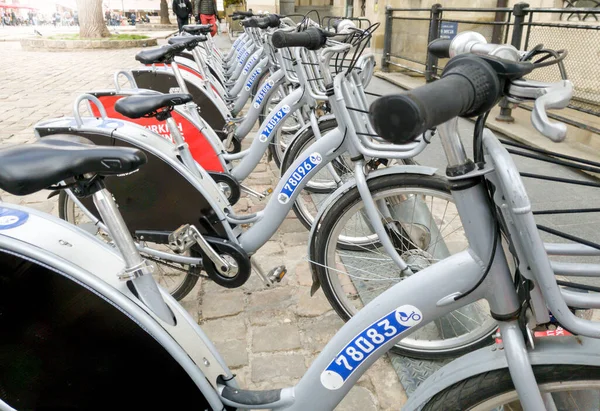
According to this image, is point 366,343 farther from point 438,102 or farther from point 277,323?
point 277,323

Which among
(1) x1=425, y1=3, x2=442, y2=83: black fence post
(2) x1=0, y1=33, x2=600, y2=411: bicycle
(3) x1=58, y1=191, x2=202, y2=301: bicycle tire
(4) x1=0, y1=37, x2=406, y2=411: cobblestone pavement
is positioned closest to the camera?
(2) x1=0, y1=33, x2=600, y2=411: bicycle

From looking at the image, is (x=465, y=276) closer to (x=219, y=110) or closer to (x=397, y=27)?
(x=219, y=110)

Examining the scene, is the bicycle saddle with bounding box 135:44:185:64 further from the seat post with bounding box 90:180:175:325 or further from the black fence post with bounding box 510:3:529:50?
the black fence post with bounding box 510:3:529:50

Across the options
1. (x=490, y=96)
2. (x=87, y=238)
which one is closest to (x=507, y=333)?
(x=490, y=96)

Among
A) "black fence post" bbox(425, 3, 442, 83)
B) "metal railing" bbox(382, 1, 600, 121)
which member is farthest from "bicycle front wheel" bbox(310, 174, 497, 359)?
"black fence post" bbox(425, 3, 442, 83)

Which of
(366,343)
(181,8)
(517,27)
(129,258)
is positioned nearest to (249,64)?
(517,27)

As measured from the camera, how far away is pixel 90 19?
55.3 ft

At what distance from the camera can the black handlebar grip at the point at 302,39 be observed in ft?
8.25

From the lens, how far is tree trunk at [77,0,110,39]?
16.5 m

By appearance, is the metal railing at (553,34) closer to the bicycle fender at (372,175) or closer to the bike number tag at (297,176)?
the bicycle fender at (372,175)

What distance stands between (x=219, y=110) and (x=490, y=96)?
4.39 meters

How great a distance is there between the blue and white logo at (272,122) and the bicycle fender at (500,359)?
254cm

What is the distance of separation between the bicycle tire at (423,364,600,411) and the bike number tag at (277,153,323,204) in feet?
4.85

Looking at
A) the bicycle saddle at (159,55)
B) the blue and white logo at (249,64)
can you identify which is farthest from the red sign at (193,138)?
the blue and white logo at (249,64)
